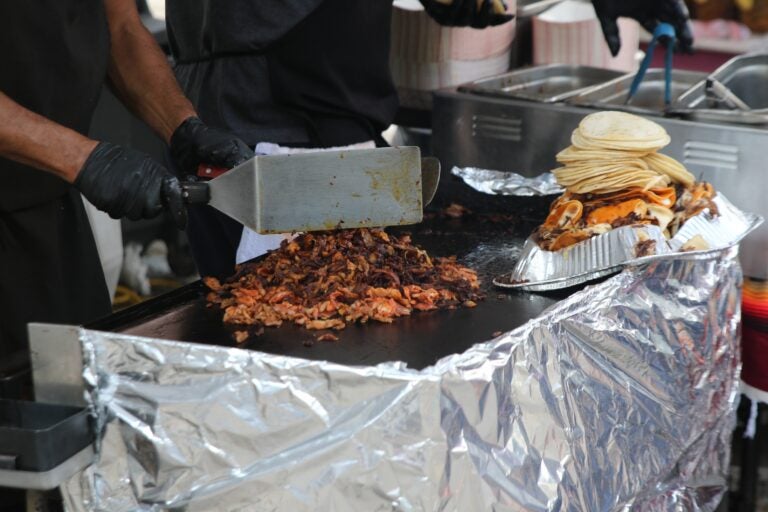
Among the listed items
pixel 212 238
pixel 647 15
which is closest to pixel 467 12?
pixel 647 15

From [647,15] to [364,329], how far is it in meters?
1.98

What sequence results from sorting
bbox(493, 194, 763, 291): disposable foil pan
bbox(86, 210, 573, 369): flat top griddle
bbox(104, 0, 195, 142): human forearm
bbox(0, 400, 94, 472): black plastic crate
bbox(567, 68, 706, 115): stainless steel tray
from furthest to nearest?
1. bbox(567, 68, 706, 115): stainless steel tray
2. bbox(104, 0, 195, 142): human forearm
3. bbox(493, 194, 763, 291): disposable foil pan
4. bbox(86, 210, 573, 369): flat top griddle
5. bbox(0, 400, 94, 472): black plastic crate

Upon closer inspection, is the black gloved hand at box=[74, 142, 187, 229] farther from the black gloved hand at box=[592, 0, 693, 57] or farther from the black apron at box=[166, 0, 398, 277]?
the black gloved hand at box=[592, 0, 693, 57]

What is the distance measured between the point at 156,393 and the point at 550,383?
0.69m

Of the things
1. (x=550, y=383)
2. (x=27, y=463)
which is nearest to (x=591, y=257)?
(x=550, y=383)

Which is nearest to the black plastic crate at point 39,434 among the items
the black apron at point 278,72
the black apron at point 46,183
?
the black apron at point 46,183

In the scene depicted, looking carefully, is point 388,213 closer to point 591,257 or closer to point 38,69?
point 591,257

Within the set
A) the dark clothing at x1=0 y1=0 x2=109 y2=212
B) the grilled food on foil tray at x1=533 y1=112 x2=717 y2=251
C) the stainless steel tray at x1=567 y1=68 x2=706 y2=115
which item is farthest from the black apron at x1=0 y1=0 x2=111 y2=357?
the stainless steel tray at x1=567 y1=68 x2=706 y2=115

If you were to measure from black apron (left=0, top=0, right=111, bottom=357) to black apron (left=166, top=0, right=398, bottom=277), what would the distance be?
0.36 meters

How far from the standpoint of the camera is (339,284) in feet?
6.55

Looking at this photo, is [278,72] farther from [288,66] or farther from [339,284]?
[339,284]

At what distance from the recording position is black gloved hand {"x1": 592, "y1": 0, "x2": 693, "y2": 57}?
3289 millimetres

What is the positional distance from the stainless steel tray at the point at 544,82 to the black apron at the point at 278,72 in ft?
1.65

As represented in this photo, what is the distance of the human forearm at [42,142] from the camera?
2002mm
